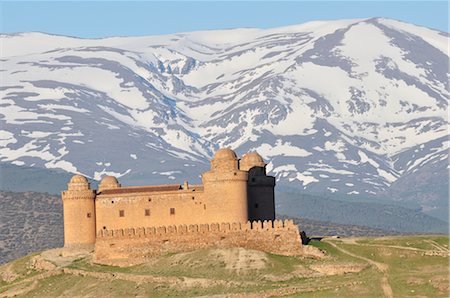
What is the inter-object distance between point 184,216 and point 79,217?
972 centimetres

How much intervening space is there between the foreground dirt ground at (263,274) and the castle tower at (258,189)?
272 inches

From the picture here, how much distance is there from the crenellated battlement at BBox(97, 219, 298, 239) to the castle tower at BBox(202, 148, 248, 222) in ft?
8.41

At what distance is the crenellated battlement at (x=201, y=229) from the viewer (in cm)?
14050

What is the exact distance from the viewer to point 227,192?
474ft

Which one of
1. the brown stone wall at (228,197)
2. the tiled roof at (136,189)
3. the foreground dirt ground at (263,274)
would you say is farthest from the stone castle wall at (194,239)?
the tiled roof at (136,189)

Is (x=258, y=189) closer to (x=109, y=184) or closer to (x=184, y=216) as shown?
(x=184, y=216)

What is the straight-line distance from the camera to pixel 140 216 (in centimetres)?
14900

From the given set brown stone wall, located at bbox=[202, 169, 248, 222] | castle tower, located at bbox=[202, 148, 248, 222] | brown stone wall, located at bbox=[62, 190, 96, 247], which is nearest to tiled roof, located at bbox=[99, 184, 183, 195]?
brown stone wall, located at bbox=[62, 190, 96, 247]

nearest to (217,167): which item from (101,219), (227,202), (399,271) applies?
(227,202)

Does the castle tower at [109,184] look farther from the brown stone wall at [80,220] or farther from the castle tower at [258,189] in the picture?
the castle tower at [258,189]

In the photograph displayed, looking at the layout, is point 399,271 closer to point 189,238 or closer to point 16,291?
point 189,238

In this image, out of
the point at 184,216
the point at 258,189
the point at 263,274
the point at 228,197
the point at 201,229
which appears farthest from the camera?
the point at 258,189

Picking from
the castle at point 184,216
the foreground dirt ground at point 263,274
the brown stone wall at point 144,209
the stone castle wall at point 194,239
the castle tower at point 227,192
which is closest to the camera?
the foreground dirt ground at point 263,274

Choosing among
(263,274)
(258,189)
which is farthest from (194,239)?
(258,189)
